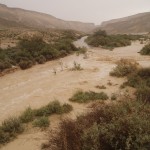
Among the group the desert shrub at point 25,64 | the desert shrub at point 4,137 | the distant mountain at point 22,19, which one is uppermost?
the desert shrub at point 4,137

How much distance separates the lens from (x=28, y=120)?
332 inches

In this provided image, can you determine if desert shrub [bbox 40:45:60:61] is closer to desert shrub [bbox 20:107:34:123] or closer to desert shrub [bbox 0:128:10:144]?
desert shrub [bbox 20:107:34:123]

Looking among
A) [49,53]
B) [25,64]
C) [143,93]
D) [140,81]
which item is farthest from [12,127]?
[49,53]

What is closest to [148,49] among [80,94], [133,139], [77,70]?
[77,70]

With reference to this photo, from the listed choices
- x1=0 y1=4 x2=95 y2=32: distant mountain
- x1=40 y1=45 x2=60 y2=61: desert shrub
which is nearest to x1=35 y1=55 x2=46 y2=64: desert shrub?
x1=40 y1=45 x2=60 y2=61: desert shrub

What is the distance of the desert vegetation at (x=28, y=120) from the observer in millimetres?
7457

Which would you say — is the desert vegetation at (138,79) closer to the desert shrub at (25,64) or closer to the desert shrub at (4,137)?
the desert shrub at (4,137)

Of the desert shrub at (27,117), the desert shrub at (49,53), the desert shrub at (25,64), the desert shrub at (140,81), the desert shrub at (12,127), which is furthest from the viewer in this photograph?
the desert shrub at (49,53)

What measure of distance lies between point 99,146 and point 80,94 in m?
5.87

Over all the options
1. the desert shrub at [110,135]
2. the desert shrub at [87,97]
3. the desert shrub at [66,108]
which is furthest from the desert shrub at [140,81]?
the desert shrub at [110,135]

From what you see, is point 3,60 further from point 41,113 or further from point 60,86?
point 41,113

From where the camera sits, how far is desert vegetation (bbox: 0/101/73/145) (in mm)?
7457

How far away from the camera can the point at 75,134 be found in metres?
5.41

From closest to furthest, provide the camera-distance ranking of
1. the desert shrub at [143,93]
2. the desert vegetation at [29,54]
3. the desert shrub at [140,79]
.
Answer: the desert shrub at [143,93] → the desert shrub at [140,79] → the desert vegetation at [29,54]
